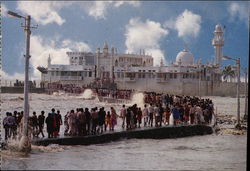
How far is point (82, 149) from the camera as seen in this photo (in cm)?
1316

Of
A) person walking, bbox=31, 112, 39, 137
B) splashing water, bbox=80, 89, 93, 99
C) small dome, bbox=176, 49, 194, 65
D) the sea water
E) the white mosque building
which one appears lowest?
the sea water

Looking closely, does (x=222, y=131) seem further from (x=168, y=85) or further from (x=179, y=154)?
(x=168, y=85)

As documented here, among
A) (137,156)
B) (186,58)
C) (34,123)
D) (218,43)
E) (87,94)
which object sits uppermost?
(218,43)

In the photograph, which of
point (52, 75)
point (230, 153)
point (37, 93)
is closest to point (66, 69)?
point (52, 75)

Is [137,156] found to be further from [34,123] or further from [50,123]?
[34,123]

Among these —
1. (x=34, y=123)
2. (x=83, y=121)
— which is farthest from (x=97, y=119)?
(x=34, y=123)

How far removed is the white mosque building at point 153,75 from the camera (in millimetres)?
56594

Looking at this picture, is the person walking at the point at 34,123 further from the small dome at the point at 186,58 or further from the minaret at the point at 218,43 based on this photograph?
the minaret at the point at 218,43

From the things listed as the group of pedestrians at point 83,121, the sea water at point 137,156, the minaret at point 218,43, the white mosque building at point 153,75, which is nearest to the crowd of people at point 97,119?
the group of pedestrians at point 83,121

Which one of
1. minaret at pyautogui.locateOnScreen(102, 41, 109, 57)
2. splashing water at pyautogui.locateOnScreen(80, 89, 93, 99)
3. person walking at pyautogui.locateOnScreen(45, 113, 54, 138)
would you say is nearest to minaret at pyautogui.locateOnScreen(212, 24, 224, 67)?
minaret at pyautogui.locateOnScreen(102, 41, 109, 57)

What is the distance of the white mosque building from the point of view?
56.6 metres

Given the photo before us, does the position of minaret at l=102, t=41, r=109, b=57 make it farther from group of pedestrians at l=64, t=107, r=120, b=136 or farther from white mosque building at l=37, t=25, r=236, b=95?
group of pedestrians at l=64, t=107, r=120, b=136

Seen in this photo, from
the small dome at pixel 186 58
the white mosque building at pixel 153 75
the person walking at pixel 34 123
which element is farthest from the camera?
the small dome at pixel 186 58

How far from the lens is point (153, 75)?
2318 inches
